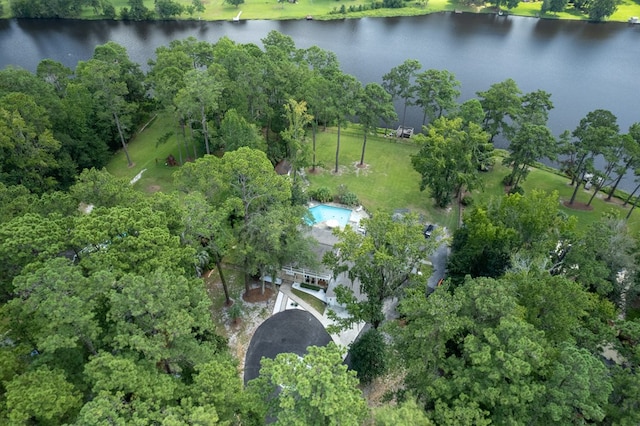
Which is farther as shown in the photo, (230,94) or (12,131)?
(230,94)

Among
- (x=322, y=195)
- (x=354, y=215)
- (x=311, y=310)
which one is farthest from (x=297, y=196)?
(x=311, y=310)

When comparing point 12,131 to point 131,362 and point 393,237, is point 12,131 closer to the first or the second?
point 131,362

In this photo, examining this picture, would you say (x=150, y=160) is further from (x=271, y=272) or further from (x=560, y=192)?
(x=560, y=192)

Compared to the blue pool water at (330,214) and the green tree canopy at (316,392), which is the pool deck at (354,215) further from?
the green tree canopy at (316,392)

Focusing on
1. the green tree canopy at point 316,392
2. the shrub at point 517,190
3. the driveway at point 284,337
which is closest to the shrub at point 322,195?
the driveway at point 284,337

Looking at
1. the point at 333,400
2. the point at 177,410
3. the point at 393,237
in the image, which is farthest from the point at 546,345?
the point at 177,410
